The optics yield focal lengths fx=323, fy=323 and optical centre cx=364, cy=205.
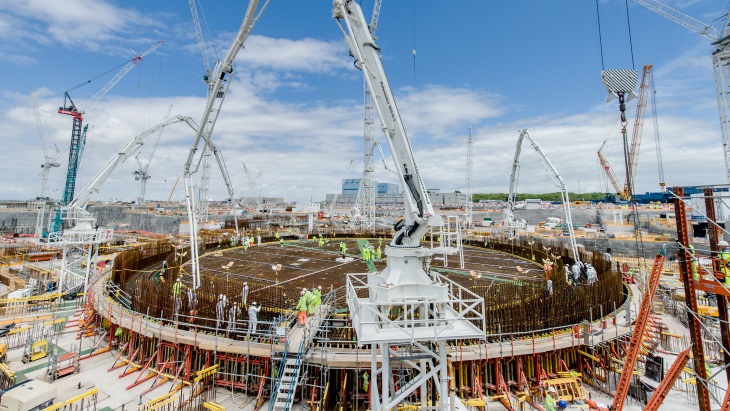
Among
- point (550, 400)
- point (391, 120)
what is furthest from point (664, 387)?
point (391, 120)

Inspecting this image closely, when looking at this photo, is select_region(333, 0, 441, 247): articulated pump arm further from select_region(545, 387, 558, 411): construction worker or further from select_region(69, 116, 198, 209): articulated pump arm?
select_region(69, 116, 198, 209): articulated pump arm

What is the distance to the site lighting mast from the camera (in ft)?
23.6

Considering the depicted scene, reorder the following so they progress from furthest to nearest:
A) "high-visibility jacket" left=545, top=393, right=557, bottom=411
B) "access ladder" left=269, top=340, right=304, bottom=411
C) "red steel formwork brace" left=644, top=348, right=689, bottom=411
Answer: "high-visibility jacket" left=545, top=393, right=557, bottom=411 → "access ladder" left=269, top=340, right=304, bottom=411 → "red steel formwork brace" left=644, top=348, right=689, bottom=411

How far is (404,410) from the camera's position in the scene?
945cm

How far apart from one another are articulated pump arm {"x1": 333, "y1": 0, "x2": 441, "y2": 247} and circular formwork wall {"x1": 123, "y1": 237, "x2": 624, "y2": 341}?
5.58m

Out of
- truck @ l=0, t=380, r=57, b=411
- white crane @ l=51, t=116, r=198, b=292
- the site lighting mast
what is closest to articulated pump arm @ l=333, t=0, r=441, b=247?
the site lighting mast

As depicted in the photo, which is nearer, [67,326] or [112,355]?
[112,355]

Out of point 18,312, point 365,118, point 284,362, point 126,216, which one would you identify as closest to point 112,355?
point 284,362

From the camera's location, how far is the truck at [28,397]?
9031 mm

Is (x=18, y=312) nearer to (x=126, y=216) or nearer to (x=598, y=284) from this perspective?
(x=598, y=284)

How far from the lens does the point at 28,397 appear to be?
9.19 m

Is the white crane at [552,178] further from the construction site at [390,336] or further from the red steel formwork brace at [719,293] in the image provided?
the red steel formwork brace at [719,293]

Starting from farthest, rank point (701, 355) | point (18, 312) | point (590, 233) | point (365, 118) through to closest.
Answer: point (365, 118) → point (590, 233) → point (18, 312) → point (701, 355)

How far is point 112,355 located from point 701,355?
1931 cm
